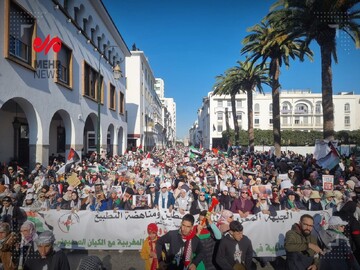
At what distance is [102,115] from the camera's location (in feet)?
68.1

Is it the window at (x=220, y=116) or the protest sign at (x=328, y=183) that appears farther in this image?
the window at (x=220, y=116)

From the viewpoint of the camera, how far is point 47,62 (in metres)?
12.1

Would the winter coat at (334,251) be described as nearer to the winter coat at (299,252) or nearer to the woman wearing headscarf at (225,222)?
the winter coat at (299,252)

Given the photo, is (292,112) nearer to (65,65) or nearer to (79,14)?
(79,14)

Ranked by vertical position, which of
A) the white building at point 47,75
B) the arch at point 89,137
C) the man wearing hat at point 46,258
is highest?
the white building at point 47,75

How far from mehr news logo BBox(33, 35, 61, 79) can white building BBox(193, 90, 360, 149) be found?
51487 millimetres

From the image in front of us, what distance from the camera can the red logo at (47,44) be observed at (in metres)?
11.1

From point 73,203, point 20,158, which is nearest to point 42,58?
point 20,158

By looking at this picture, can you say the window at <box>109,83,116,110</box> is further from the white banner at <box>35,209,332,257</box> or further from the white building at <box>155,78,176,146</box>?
the white building at <box>155,78,176,146</box>

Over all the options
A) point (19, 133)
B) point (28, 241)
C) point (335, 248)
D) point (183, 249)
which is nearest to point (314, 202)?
point (335, 248)

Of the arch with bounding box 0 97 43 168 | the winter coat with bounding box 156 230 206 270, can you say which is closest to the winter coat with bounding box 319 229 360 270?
the winter coat with bounding box 156 230 206 270

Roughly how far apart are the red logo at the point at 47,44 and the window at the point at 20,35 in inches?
8.9

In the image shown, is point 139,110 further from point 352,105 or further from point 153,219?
point 352,105

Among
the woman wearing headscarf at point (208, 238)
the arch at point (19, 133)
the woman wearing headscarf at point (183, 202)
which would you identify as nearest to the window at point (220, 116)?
the arch at point (19, 133)
